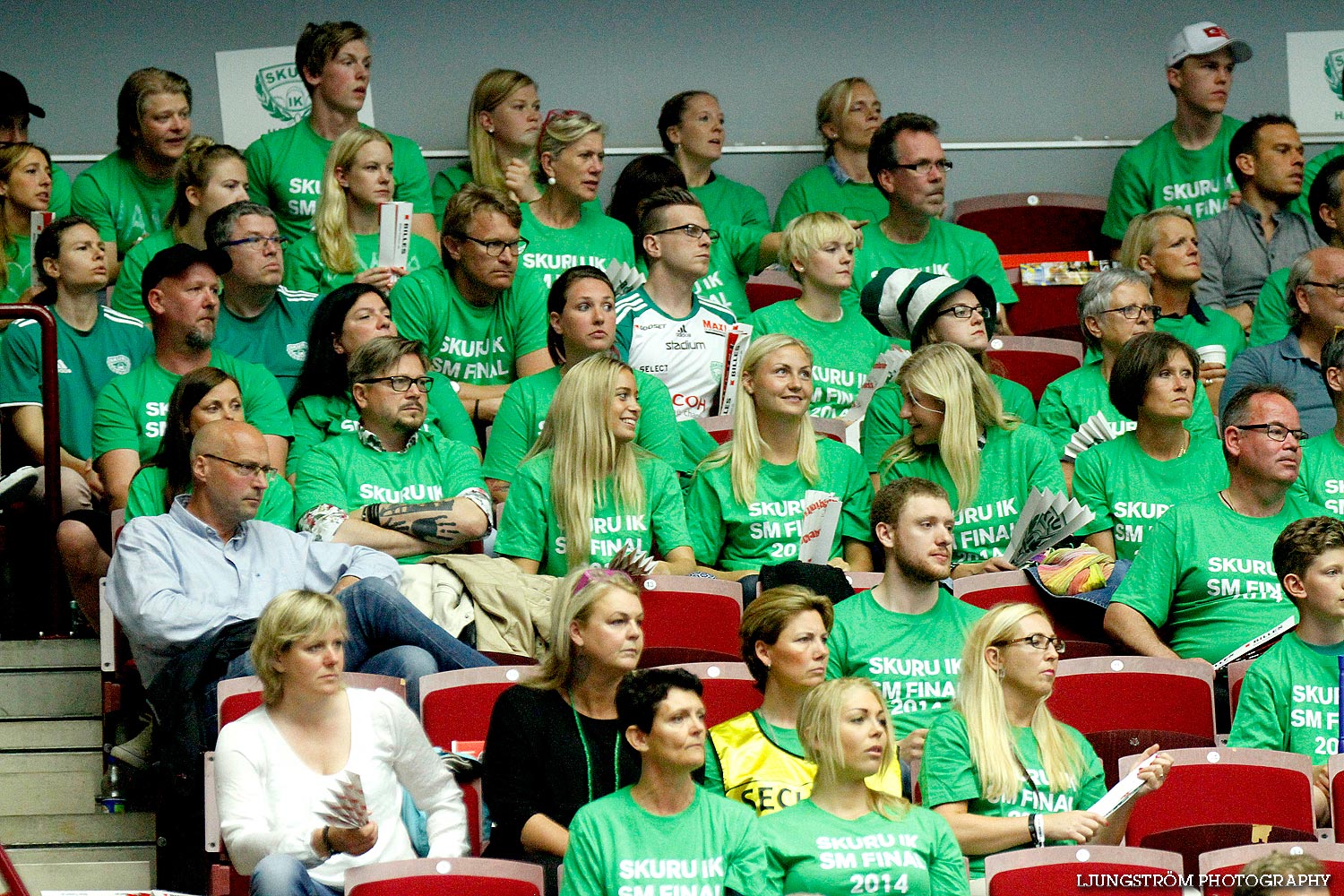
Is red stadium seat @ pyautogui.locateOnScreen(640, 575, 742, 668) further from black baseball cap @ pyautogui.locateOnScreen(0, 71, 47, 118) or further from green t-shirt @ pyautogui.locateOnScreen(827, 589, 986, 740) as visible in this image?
black baseball cap @ pyautogui.locateOnScreen(0, 71, 47, 118)

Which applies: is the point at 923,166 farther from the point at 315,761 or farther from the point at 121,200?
the point at 315,761

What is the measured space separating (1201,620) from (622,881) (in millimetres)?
2182

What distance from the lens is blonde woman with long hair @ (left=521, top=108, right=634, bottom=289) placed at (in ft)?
24.7

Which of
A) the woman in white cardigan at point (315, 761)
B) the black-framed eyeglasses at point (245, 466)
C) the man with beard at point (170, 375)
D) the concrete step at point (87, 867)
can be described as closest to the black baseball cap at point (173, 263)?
the man with beard at point (170, 375)

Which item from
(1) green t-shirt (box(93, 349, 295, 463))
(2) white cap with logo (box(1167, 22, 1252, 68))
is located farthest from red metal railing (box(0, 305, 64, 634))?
(2) white cap with logo (box(1167, 22, 1252, 68))

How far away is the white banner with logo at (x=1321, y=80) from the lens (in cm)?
928

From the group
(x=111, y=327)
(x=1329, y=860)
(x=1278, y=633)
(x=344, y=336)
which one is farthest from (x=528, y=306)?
(x=1329, y=860)

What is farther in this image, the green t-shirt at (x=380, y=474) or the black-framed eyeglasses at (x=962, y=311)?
the black-framed eyeglasses at (x=962, y=311)

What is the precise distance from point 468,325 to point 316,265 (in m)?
0.68

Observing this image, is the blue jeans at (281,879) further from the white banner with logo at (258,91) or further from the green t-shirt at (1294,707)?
the white banner with logo at (258,91)

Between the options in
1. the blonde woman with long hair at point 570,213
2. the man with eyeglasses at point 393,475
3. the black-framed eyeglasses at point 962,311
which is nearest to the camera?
the man with eyeglasses at point 393,475

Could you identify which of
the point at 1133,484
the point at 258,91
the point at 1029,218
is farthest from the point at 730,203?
the point at 1133,484

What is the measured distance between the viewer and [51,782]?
17.6 feet

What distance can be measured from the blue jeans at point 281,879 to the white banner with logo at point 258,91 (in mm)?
5287
